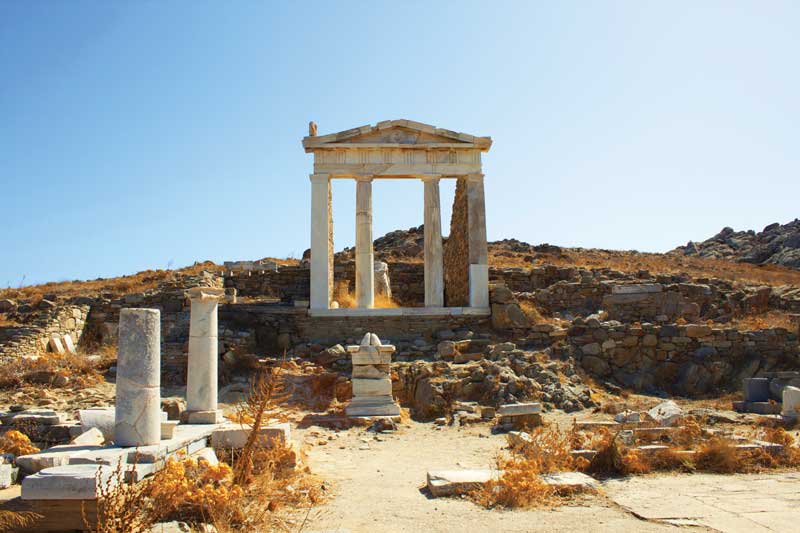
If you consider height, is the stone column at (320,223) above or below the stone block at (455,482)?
above

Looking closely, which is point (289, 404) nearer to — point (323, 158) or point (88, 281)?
point (323, 158)

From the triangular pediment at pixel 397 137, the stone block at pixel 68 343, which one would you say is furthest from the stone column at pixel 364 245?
the stone block at pixel 68 343

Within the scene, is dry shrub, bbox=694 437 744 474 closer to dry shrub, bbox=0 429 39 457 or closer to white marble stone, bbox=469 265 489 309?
dry shrub, bbox=0 429 39 457

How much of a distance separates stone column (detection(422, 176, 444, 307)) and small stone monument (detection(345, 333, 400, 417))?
23.2ft

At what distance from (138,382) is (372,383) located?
19.6 feet

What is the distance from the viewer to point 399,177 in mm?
21266

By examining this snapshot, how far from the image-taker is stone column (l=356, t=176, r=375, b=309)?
2041cm

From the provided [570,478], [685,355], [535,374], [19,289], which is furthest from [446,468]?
[19,289]

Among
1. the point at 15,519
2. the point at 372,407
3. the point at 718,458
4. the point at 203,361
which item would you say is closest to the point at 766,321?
the point at 718,458

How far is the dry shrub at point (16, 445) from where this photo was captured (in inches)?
358

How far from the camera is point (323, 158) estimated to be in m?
20.9

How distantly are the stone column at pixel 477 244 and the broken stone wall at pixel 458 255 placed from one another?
336 mm

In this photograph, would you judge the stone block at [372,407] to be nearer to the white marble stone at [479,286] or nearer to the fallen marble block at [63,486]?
the fallen marble block at [63,486]

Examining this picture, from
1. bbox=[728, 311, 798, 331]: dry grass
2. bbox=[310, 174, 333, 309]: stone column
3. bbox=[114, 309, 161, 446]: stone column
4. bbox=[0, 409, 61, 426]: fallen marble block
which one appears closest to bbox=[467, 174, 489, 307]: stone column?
bbox=[310, 174, 333, 309]: stone column
